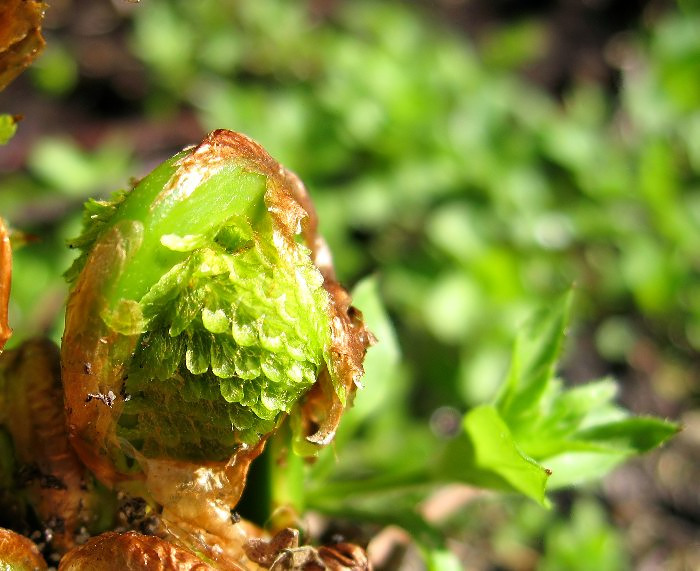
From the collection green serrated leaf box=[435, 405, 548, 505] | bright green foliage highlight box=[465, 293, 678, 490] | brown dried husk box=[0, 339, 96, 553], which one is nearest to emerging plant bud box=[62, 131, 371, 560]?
brown dried husk box=[0, 339, 96, 553]

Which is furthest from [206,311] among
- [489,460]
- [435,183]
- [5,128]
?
[435,183]

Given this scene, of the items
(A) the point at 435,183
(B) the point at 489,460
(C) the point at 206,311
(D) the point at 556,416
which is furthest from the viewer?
(A) the point at 435,183

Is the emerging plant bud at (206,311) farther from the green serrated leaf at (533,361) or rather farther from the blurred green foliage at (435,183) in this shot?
the blurred green foliage at (435,183)

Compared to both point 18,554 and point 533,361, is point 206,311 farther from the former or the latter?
A: point 533,361

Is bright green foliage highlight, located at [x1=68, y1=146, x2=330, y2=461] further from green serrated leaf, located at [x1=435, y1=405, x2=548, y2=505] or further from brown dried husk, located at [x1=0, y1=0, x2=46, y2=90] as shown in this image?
green serrated leaf, located at [x1=435, y1=405, x2=548, y2=505]

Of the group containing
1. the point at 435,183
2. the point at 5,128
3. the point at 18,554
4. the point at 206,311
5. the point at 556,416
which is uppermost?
the point at 5,128

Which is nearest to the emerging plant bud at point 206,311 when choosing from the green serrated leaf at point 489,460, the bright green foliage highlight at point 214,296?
the bright green foliage highlight at point 214,296
